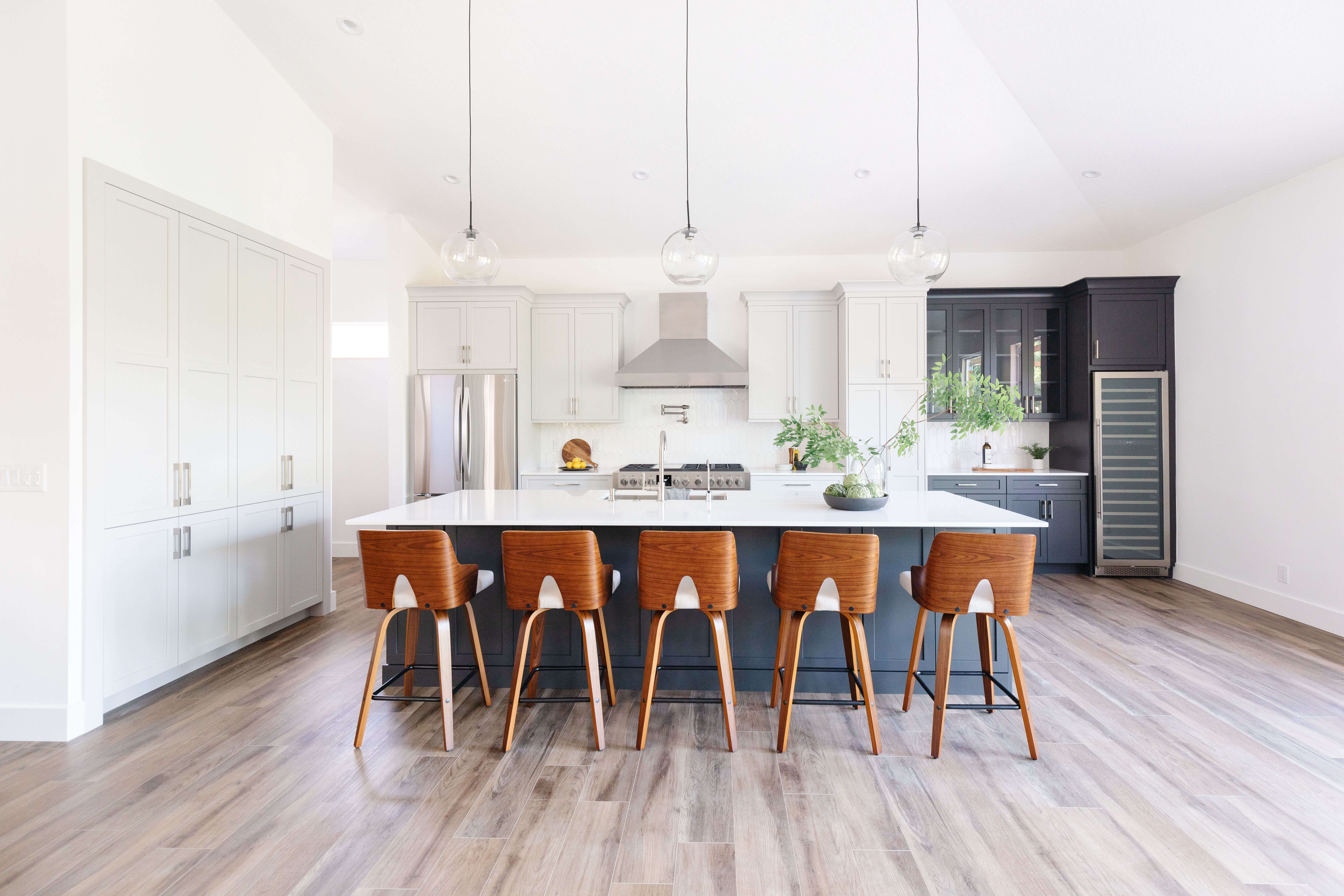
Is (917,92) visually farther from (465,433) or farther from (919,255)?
(465,433)

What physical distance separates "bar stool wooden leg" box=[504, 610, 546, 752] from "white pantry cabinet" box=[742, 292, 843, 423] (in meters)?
3.59

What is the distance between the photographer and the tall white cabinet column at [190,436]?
2.74 metres

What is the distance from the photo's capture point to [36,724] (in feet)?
8.40

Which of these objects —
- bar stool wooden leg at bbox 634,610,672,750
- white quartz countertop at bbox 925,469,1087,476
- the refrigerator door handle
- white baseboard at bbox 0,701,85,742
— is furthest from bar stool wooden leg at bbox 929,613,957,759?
the refrigerator door handle

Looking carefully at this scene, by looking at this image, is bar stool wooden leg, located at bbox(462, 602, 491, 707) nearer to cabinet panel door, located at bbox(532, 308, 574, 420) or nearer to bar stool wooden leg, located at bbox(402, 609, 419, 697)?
bar stool wooden leg, located at bbox(402, 609, 419, 697)

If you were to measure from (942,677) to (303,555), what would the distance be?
12.7ft

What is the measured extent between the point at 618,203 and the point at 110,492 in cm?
395

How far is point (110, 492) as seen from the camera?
9.09 ft

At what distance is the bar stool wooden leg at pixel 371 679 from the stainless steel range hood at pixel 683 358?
3.44m

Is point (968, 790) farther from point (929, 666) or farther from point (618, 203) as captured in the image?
point (618, 203)

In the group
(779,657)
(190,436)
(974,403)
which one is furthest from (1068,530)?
(190,436)

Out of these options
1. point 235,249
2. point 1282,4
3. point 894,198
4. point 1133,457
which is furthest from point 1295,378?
point 235,249

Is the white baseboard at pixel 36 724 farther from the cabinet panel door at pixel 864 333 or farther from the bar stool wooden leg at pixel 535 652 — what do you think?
the cabinet panel door at pixel 864 333

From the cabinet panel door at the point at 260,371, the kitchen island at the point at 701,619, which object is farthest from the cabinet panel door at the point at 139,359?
the kitchen island at the point at 701,619
